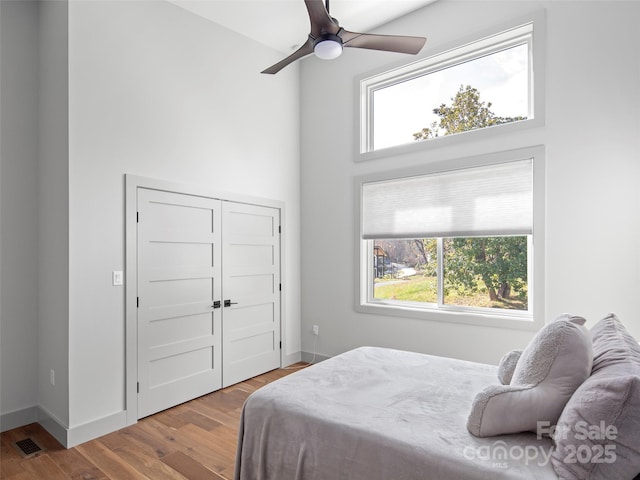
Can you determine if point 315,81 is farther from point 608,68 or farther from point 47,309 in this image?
point 47,309

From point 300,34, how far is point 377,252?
248cm

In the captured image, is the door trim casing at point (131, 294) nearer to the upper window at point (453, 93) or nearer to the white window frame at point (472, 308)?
the white window frame at point (472, 308)

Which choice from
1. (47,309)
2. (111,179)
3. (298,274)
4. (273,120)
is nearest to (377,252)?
(298,274)

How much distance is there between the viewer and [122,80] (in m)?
3.00

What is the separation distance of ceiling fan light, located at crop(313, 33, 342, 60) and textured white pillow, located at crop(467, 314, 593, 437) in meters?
1.97

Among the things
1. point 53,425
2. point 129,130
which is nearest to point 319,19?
point 129,130

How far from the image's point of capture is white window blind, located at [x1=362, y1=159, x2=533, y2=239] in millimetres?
3057

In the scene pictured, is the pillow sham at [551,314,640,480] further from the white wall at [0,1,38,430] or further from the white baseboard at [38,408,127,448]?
the white wall at [0,1,38,430]

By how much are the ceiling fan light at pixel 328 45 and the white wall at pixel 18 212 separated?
2426 mm

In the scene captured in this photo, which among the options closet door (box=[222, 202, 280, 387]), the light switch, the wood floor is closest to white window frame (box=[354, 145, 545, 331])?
closet door (box=[222, 202, 280, 387])

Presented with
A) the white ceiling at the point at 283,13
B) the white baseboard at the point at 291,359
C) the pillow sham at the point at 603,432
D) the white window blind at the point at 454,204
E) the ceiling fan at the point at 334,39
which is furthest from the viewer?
the white baseboard at the point at 291,359

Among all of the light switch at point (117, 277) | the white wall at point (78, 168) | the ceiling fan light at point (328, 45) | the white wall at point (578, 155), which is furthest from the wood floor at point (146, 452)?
the ceiling fan light at point (328, 45)

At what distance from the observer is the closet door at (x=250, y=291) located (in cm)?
372

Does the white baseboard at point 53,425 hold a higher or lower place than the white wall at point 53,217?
lower
